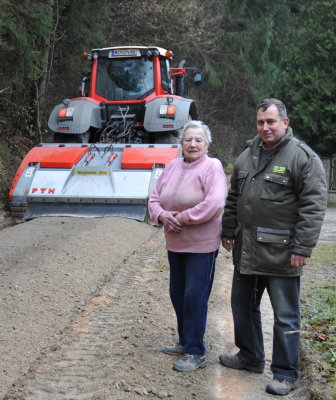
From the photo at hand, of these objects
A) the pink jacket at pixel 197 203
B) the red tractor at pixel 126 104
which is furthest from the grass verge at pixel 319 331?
the red tractor at pixel 126 104

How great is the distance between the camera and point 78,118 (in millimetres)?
11156

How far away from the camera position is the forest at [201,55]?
42.4ft

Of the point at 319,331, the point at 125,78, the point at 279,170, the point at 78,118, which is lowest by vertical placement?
the point at 319,331

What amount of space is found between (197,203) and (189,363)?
111 centimetres

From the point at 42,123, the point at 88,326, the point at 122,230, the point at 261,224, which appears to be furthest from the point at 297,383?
the point at 42,123

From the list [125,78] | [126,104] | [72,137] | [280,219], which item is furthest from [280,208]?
[125,78]

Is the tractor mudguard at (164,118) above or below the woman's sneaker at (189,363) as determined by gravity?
above

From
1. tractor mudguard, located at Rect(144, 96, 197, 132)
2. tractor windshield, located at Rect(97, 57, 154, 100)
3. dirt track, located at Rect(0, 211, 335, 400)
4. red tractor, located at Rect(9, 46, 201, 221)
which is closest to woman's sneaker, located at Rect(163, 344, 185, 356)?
dirt track, located at Rect(0, 211, 335, 400)

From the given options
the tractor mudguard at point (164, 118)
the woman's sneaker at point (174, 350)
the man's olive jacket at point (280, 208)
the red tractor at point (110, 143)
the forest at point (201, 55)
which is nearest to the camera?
the man's olive jacket at point (280, 208)

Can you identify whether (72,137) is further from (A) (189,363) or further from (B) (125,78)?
(A) (189,363)

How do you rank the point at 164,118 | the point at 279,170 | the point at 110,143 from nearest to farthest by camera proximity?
the point at 279,170 < the point at 110,143 < the point at 164,118

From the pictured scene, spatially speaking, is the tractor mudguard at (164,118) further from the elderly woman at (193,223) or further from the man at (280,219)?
the man at (280,219)

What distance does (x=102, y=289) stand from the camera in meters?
6.12

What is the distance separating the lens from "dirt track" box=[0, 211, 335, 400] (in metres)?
3.94
